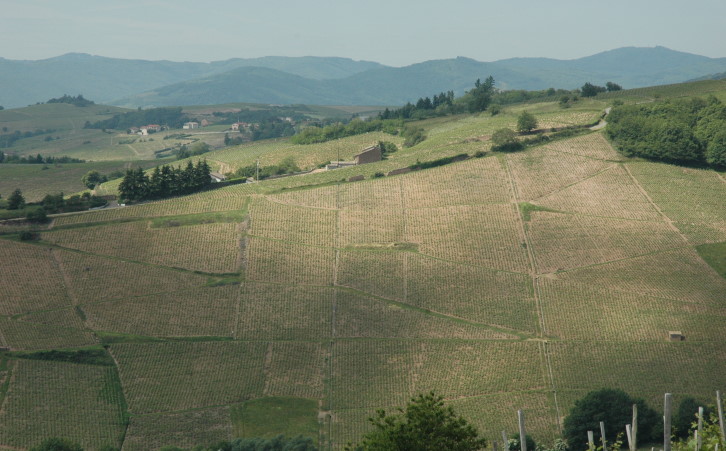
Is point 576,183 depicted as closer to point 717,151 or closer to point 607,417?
point 717,151

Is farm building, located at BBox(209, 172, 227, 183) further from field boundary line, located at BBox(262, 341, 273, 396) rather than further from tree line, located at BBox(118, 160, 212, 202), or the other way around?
field boundary line, located at BBox(262, 341, 273, 396)

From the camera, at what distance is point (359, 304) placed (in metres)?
75.1

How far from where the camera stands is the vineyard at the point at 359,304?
62844mm

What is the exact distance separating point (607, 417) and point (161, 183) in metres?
61.0

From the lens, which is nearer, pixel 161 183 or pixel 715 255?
pixel 715 255

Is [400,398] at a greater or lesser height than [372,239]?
lesser

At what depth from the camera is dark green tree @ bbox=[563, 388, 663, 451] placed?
57.8m

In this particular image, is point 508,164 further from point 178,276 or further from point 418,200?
point 178,276

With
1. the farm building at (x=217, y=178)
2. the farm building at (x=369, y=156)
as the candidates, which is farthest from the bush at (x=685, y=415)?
the farm building at (x=217, y=178)

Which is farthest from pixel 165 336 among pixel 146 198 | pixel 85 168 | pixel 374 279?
pixel 85 168

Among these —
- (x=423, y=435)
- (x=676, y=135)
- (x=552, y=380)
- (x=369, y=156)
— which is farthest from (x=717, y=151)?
(x=423, y=435)

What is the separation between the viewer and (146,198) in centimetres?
9369

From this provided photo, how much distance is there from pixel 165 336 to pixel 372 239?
26.1m

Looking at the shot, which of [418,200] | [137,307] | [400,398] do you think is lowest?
[400,398]
